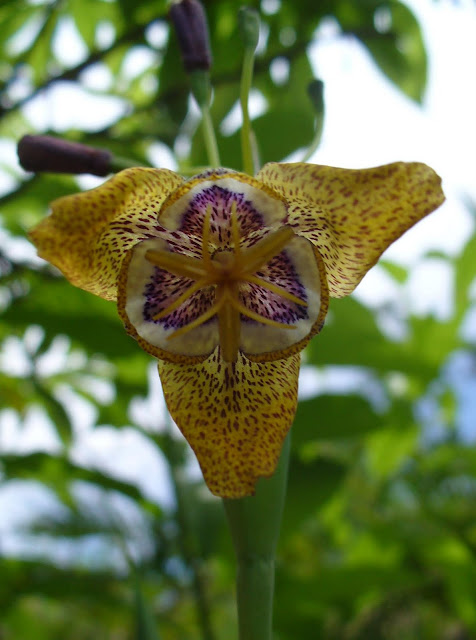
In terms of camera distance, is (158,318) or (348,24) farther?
(348,24)

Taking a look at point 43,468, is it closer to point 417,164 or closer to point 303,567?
point 417,164

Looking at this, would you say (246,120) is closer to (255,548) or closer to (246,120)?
(246,120)

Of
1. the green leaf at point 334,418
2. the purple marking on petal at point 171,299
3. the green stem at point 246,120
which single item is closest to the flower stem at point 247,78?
the green stem at point 246,120

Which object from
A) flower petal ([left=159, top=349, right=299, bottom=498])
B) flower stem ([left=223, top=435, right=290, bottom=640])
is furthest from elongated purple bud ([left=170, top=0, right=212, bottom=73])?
flower stem ([left=223, top=435, right=290, bottom=640])

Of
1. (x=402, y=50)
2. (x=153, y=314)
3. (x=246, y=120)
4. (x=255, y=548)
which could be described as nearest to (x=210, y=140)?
(x=246, y=120)

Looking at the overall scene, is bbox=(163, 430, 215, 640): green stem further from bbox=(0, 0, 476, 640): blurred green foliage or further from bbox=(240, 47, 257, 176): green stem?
bbox=(240, 47, 257, 176): green stem

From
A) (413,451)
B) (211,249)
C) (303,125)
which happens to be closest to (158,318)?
(211,249)
